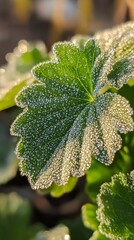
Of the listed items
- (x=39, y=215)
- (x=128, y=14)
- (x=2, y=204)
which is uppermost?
(x=128, y=14)

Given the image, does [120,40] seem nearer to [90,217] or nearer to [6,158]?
[90,217]

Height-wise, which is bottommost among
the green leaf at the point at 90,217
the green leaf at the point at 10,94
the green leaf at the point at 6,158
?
the green leaf at the point at 90,217

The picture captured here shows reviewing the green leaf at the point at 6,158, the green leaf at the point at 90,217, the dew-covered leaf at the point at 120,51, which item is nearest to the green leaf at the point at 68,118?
the dew-covered leaf at the point at 120,51

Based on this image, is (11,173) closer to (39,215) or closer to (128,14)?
(39,215)

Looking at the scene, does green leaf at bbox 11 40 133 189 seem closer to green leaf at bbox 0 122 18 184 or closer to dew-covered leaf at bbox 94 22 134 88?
dew-covered leaf at bbox 94 22 134 88

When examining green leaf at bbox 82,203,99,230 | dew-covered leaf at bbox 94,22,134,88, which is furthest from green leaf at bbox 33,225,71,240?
dew-covered leaf at bbox 94,22,134,88

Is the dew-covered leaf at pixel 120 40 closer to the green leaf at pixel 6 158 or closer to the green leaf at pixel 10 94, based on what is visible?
the green leaf at pixel 10 94

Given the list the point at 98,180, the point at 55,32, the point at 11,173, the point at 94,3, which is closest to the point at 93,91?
the point at 98,180
